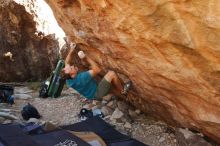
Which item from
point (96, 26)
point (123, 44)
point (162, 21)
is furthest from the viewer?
point (96, 26)

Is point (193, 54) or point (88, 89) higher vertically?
point (193, 54)

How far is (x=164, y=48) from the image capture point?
18.0 ft

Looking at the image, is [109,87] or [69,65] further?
[69,65]

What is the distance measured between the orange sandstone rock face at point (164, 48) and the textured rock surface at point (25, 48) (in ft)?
18.3

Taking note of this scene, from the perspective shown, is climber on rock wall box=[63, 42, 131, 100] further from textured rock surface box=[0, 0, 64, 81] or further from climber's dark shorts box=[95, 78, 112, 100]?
textured rock surface box=[0, 0, 64, 81]

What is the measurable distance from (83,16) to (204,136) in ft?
9.62

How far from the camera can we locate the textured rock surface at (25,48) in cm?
Answer: 1332

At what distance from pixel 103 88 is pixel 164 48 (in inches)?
131

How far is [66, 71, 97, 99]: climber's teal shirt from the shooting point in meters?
8.91

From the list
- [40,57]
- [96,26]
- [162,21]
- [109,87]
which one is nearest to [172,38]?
[162,21]

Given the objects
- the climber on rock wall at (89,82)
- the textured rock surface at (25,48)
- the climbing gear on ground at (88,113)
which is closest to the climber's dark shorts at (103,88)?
the climber on rock wall at (89,82)

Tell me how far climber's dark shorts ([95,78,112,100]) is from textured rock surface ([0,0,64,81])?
5.03 meters

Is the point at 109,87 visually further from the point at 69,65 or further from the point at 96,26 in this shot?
the point at 96,26

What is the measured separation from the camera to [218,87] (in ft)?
17.6
